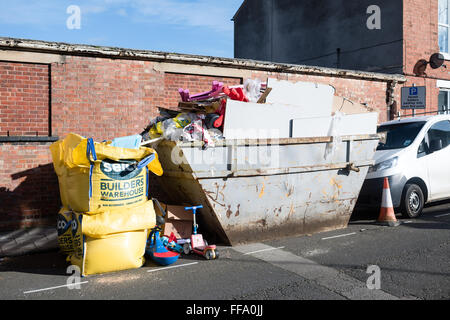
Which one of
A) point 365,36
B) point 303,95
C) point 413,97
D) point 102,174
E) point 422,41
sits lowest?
point 102,174

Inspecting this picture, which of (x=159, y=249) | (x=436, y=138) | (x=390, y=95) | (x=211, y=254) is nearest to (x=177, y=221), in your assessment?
(x=159, y=249)

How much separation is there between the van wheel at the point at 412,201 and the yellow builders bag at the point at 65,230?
5.31 meters

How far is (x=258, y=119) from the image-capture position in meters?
5.63

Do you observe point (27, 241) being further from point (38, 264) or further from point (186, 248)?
point (186, 248)

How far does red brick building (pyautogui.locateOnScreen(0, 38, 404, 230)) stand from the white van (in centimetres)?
382

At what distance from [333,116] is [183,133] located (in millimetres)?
2277

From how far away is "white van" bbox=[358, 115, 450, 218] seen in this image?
7195 mm

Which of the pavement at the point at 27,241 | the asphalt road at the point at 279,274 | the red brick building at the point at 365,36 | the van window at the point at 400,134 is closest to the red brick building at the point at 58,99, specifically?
the pavement at the point at 27,241

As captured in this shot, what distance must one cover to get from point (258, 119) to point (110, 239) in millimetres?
2405

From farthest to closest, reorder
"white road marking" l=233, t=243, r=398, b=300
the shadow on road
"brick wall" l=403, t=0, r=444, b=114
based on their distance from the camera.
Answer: "brick wall" l=403, t=0, r=444, b=114
the shadow on road
"white road marking" l=233, t=243, r=398, b=300

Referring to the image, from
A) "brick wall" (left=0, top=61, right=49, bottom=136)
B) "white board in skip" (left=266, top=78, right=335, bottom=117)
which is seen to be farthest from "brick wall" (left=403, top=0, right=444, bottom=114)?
"brick wall" (left=0, top=61, right=49, bottom=136)

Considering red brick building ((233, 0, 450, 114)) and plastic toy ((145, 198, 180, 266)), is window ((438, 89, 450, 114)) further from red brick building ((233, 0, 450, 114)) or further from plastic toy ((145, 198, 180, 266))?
plastic toy ((145, 198, 180, 266))

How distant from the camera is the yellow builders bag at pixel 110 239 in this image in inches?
180

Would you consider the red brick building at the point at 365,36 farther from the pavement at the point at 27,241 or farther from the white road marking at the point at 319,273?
the pavement at the point at 27,241
